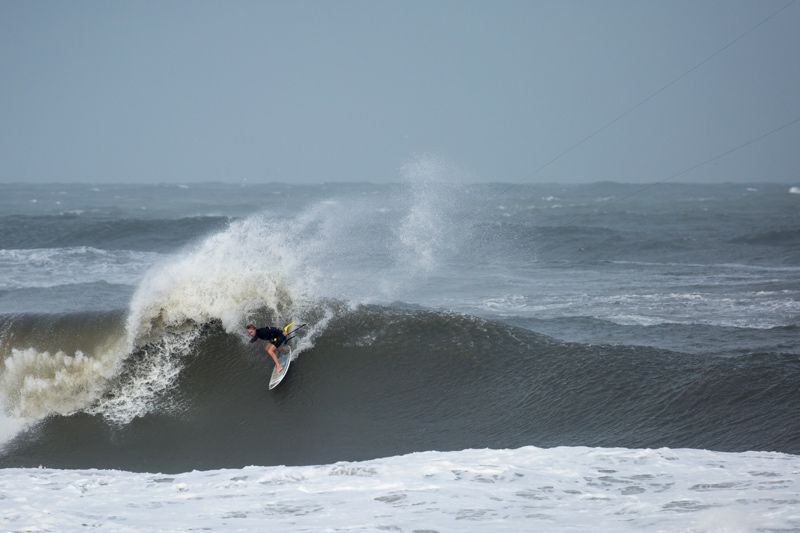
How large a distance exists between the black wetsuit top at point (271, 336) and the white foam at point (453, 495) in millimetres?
3333

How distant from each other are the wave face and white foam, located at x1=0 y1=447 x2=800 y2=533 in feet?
3.53

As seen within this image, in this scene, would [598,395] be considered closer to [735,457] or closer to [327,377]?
[735,457]

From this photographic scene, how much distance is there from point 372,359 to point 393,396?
53.3 inches

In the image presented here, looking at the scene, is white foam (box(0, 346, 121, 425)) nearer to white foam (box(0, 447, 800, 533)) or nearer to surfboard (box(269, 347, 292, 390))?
surfboard (box(269, 347, 292, 390))

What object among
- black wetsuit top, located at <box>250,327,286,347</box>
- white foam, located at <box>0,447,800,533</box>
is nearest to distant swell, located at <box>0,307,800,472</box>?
black wetsuit top, located at <box>250,327,286,347</box>

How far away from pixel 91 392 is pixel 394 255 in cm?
1163

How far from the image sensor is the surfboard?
39.0ft

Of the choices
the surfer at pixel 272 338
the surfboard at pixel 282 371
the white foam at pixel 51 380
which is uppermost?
the surfer at pixel 272 338

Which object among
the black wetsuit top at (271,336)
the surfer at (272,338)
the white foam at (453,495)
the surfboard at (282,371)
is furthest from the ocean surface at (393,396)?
the black wetsuit top at (271,336)

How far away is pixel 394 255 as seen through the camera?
22328 mm

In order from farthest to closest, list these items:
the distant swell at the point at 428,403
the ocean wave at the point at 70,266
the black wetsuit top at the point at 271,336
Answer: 1. the ocean wave at the point at 70,266
2. the black wetsuit top at the point at 271,336
3. the distant swell at the point at 428,403

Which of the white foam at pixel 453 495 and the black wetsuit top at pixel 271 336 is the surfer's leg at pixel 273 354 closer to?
the black wetsuit top at pixel 271 336

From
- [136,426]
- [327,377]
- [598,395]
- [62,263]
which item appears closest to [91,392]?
[136,426]

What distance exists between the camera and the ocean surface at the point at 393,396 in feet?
22.8
